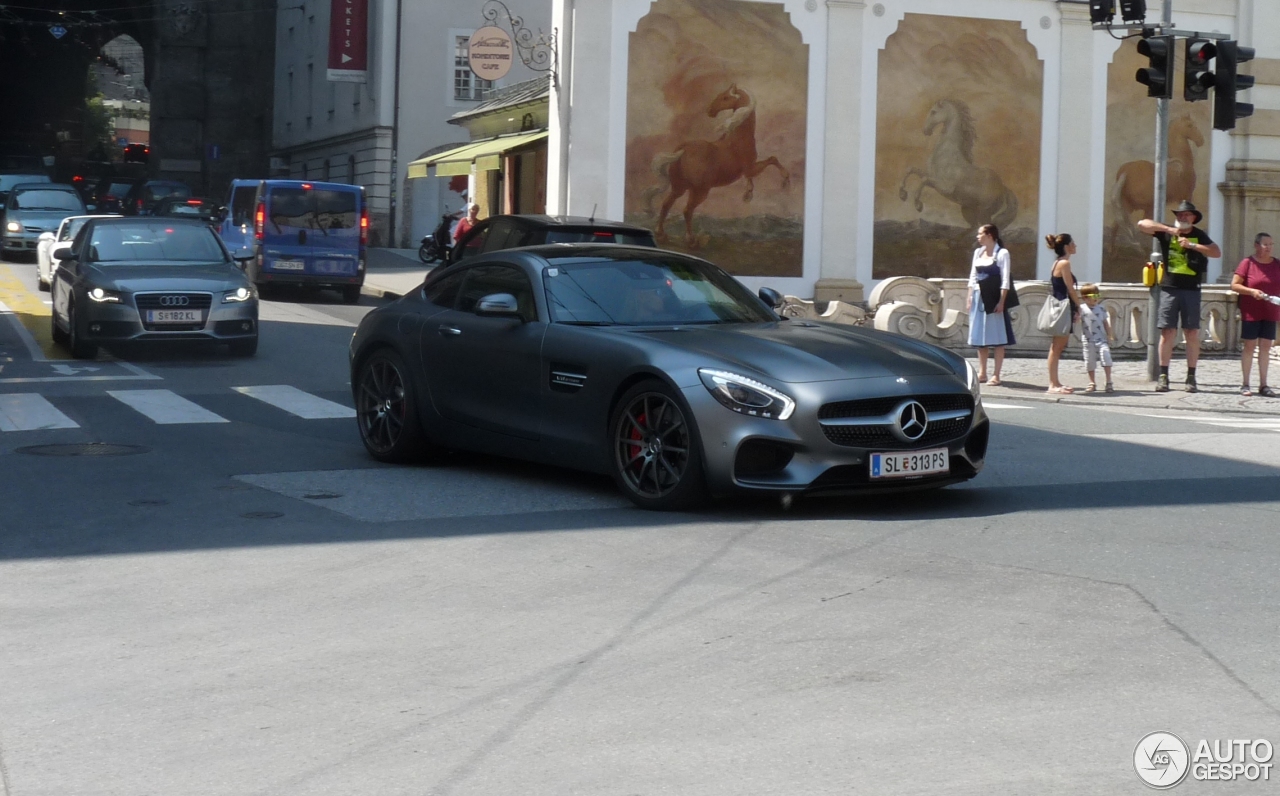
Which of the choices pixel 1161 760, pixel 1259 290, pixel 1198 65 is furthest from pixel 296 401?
pixel 1161 760

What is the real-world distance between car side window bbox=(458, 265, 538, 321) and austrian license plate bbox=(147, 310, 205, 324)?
8505 millimetres

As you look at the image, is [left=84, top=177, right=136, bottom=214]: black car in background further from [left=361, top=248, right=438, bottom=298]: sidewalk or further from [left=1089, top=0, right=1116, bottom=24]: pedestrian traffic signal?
[left=1089, top=0, right=1116, bottom=24]: pedestrian traffic signal

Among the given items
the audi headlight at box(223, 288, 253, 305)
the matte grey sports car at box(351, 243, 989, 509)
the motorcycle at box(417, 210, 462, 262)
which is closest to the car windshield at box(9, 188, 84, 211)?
the motorcycle at box(417, 210, 462, 262)

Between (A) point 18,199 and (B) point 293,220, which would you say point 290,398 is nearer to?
(B) point 293,220

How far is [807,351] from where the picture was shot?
28.7ft

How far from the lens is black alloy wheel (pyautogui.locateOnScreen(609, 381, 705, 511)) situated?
337 inches

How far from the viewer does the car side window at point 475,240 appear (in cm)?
1778

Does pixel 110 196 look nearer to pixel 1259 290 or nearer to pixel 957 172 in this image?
pixel 957 172

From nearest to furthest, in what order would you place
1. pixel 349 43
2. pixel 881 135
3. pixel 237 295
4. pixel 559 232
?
→ pixel 559 232 → pixel 237 295 → pixel 881 135 → pixel 349 43

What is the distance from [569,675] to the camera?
5.51 metres

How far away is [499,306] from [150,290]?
9.56 meters

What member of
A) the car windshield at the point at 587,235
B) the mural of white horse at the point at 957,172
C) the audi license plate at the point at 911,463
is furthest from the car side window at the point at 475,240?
the mural of white horse at the point at 957,172

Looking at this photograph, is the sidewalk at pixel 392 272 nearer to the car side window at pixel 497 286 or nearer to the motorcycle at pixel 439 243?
the motorcycle at pixel 439 243

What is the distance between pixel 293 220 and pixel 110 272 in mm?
12494
